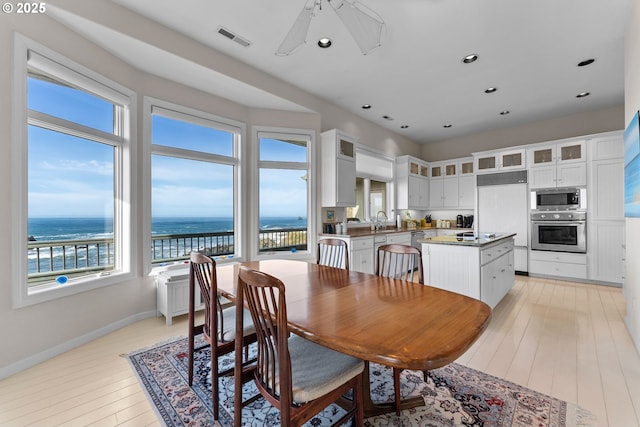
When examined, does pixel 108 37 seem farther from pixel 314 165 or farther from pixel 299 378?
pixel 299 378

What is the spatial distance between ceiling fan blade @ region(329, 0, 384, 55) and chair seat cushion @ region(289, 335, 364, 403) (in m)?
2.30

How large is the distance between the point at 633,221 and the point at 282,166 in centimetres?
396

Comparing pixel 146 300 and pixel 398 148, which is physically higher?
pixel 398 148

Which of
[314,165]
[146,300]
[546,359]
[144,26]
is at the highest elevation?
[144,26]

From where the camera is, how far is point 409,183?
239 inches

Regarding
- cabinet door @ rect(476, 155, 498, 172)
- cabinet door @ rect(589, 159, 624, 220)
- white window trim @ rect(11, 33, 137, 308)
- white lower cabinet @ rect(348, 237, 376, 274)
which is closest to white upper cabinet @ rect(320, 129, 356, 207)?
white lower cabinet @ rect(348, 237, 376, 274)

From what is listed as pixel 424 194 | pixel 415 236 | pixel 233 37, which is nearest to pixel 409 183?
pixel 424 194

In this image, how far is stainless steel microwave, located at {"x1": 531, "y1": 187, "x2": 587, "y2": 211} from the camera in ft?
15.1

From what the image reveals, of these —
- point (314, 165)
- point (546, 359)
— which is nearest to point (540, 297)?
point (546, 359)

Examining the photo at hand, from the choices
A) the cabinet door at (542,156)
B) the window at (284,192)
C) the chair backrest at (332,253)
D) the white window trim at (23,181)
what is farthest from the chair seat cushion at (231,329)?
the cabinet door at (542,156)

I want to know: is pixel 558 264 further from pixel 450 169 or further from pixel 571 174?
pixel 450 169

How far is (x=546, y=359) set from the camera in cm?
227

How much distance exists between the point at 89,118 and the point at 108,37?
0.79 m

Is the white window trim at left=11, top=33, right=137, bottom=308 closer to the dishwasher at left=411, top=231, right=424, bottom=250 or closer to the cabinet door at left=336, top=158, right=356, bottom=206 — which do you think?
the cabinet door at left=336, top=158, right=356, bottom=206
